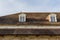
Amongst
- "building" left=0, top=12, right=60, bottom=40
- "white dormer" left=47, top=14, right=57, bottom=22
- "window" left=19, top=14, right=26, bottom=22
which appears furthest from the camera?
"window" left=19, top=14, right=26, bottom=22

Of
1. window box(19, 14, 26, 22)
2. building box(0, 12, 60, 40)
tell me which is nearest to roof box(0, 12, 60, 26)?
building box(0, 12, 60, 40)

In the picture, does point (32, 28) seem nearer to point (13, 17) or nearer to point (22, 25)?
point (22, 25)

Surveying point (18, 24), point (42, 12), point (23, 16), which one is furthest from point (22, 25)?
point (42, 12)

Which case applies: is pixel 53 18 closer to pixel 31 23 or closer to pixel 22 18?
pixel 31 23

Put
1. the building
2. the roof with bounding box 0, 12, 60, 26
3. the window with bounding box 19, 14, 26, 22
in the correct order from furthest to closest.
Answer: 1. the window with bounding box 19, 14, 26, 22
2. the roof with bounding box 0, 12, 60, 26
3. the building

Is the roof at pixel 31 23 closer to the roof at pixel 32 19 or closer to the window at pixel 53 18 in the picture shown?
the roof at pixel 32 19

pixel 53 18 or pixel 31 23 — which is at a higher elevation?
pixel 53 18

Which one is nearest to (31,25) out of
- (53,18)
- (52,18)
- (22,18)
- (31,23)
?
(31,23)

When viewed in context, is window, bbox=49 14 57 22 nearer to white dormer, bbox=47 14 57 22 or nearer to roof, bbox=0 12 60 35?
white dormer, bbox=47 14 57 22

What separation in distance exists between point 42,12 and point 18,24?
5232 mm

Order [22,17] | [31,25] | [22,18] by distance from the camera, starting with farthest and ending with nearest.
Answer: [22,17] → [22,18] → [31,25]

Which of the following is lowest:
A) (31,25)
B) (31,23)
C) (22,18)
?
(31,25)

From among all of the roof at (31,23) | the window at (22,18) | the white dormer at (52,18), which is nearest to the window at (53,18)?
the white dormer at (52,18)

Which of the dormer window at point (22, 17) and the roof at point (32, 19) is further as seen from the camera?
the dormer window at point (22, 17)
